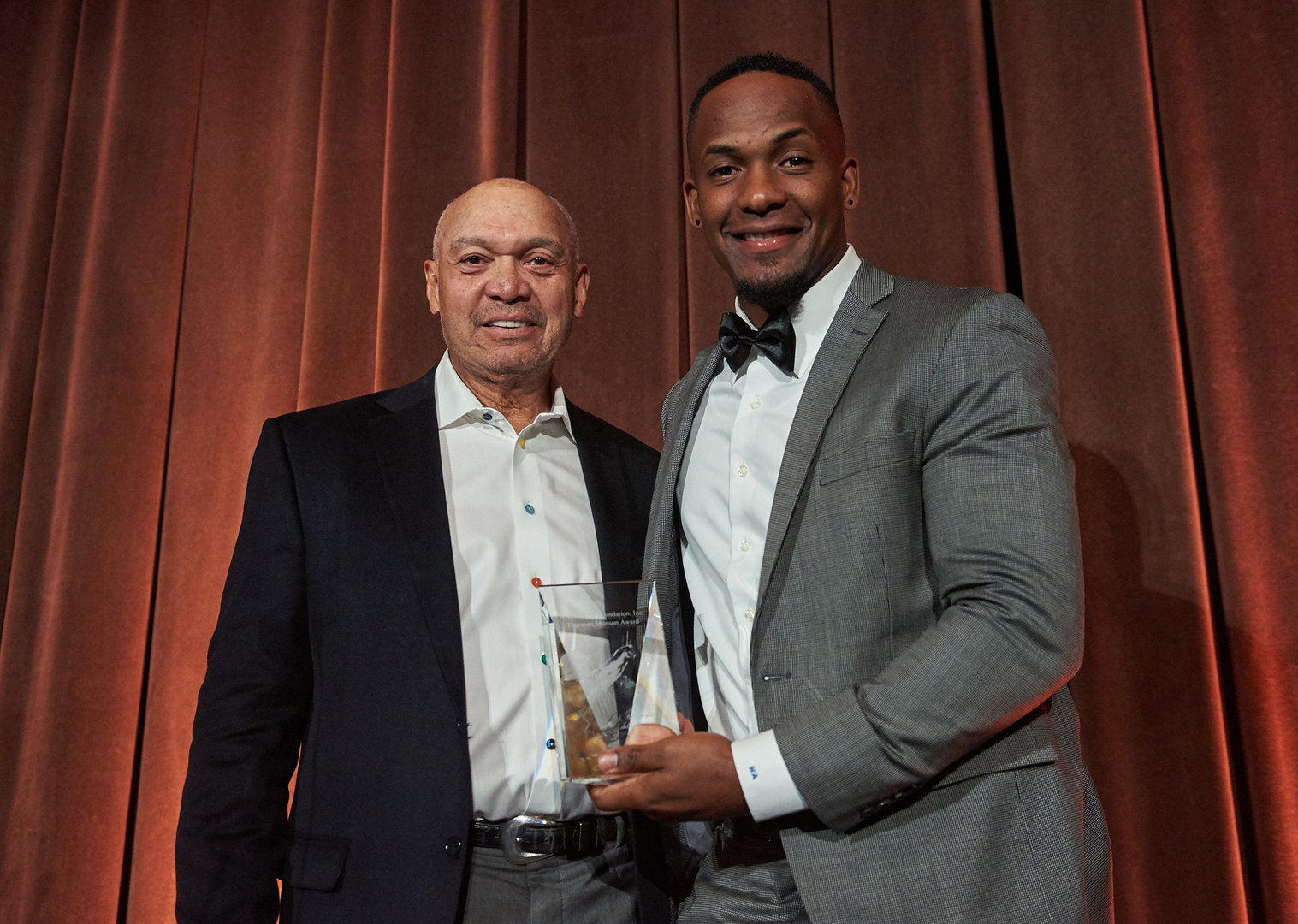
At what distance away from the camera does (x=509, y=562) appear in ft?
5.54

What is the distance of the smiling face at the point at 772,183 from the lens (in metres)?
1.50

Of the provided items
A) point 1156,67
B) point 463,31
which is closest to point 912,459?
point 1156,67

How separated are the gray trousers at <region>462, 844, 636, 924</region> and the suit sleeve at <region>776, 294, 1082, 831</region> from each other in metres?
0.56

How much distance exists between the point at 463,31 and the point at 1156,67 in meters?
1.91

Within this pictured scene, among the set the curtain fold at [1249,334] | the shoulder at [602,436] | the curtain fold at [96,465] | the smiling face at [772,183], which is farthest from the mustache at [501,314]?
the curtain fold at [1249,334]

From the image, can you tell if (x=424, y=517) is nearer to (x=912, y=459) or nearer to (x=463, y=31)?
(x=912, y=459)

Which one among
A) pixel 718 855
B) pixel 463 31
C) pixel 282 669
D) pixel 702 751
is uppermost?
pixel 463 31

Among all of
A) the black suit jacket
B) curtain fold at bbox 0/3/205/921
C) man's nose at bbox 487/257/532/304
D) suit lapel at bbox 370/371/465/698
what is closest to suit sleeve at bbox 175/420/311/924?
the black suit jacket

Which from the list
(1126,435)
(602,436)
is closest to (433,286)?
(602,436)

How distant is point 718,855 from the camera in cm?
143

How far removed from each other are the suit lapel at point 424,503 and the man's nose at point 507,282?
0.78 ft

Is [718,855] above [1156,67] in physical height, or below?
below

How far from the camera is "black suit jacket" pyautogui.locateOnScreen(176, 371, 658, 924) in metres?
1.44

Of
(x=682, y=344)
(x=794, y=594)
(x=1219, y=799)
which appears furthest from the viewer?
(x=682, y=344)
